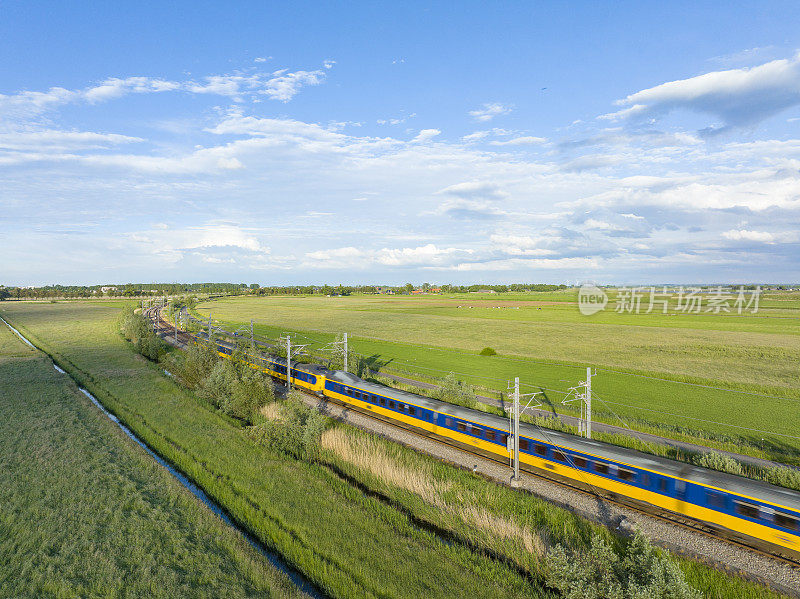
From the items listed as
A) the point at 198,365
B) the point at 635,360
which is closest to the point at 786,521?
the point at 198,365

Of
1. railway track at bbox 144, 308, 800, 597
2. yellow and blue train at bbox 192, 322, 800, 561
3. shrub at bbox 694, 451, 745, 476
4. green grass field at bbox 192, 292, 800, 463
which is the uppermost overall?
yellow and blue train at bbox 192, 322, 800, 561

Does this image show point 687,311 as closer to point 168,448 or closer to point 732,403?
point 732,403

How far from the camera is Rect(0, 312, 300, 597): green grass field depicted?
12.1 metres

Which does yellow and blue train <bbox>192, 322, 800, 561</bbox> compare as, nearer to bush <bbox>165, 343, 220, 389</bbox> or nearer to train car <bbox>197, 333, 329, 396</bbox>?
train car <bbox>197, 333, 329, 396</bbox>

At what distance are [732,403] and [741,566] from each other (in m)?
24.3

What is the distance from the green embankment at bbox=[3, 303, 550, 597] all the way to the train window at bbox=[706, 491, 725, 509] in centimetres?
645

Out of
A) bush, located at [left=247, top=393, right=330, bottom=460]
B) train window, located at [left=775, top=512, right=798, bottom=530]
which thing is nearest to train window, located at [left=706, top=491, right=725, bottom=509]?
train window, located at [left=775, top=512, right=798, bottom=530]

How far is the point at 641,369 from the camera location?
4344cm

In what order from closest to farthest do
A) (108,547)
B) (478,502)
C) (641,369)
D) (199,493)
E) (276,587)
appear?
(276,587) → (108,547) → (478,502) → (199,493) → (641,369)

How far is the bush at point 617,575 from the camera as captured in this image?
9758 mm

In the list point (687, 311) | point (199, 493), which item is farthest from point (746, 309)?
point (199, 493)

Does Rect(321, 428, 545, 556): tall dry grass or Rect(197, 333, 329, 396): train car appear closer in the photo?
Rect(321, 428, 545, 556): tall dry grass

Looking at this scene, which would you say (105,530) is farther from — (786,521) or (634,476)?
(786,521)

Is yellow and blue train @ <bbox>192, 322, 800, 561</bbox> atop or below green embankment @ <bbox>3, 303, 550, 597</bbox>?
atop
